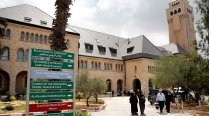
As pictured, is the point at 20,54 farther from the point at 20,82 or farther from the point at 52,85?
the point at 52,85

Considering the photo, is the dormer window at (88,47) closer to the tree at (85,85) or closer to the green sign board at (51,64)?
the tree at (85,85)

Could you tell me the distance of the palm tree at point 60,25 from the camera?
1219 centimetres

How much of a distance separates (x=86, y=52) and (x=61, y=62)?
128 feet

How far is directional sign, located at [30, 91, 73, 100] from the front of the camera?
9.12 metres

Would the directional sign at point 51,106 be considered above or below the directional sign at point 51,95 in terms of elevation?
below

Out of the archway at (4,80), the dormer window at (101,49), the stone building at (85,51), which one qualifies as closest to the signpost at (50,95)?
the stone building at (85,51)

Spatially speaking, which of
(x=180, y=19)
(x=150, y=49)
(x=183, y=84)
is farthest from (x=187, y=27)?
(x=183, y=84)

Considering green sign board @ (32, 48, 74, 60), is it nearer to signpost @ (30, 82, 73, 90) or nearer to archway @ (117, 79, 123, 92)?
signpost @ (30, 82, 73, 90)

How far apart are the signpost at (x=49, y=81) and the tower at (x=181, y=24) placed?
213 ft

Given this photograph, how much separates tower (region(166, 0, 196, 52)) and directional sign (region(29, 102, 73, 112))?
6522 cm

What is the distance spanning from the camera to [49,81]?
958 centimetres

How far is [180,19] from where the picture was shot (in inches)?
2911

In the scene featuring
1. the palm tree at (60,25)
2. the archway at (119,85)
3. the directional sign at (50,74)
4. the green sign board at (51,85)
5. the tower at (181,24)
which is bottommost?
the archway at (119,85)

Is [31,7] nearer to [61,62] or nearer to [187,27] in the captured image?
[61,62]
